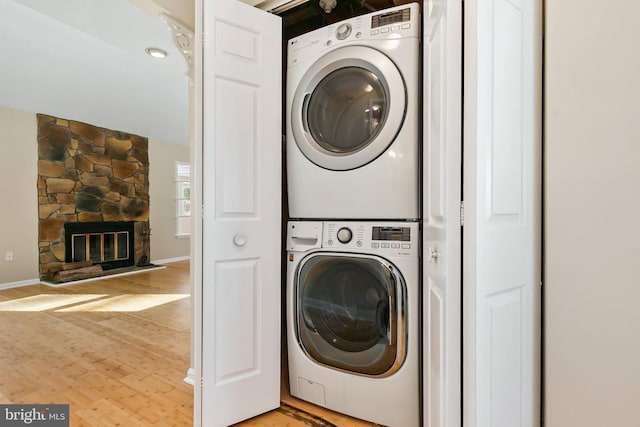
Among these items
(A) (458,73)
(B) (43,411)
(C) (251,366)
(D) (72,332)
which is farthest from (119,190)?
(A) (458,73)

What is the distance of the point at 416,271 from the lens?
1.28 meters

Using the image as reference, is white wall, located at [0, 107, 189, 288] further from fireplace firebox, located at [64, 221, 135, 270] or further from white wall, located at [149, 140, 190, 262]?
white wall, located at [149, 140, 190, 262]

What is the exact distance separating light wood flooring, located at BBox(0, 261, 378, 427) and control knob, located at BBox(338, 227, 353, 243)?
80 centimetres

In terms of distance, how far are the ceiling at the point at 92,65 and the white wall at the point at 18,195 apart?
0.26 metres

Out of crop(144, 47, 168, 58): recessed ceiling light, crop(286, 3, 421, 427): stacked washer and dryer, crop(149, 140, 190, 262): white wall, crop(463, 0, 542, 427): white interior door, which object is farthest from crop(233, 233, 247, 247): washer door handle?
crop(149, 140, 190, 262): white wall

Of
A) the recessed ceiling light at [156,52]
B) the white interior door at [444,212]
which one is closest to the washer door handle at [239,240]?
the white interior door at [444,212]

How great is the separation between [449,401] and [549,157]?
0.72 meters

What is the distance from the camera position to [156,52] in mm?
2898

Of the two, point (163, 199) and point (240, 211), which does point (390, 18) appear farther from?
point (163, 199)

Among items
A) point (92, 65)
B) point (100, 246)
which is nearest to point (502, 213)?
point (92, 65)

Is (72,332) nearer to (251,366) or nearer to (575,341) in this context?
(251,366)

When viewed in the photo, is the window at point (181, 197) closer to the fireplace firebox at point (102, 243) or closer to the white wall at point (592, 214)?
the fireplace firebox at point (102, 243)

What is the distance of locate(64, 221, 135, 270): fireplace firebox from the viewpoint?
4.65 meters

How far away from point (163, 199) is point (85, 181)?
1348 millimetres
